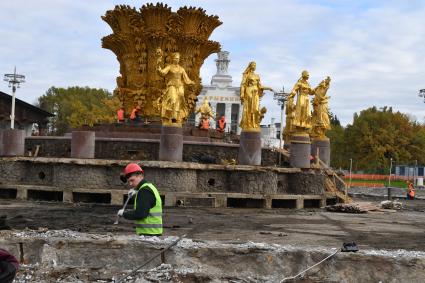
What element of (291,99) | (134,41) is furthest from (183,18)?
(291,99)

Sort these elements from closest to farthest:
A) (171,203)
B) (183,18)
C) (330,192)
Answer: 1. (171,203)
2. (330,192)
3. (183,18)

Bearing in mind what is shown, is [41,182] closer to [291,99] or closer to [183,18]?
[183,18]

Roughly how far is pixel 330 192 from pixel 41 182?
34.6ft

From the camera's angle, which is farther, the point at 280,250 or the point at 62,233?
the point at 62,233

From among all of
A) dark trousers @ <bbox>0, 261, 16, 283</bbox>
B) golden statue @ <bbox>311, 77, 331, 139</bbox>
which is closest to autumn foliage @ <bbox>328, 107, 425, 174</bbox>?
golden statue @ <bbox>311, 77, 331, 139</bbox>

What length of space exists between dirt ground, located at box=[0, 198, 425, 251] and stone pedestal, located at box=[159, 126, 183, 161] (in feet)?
7.72

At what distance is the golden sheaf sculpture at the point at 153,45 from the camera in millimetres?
25109

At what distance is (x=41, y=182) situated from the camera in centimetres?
1977

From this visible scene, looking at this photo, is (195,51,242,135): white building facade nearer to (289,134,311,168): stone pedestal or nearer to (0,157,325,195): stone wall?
(289,134,311,168): stone pedestal

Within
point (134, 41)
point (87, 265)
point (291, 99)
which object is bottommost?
point (87, 265)

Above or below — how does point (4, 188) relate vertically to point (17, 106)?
below

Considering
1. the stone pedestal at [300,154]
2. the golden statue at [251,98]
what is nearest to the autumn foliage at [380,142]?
the stone pedestal at [300,154]

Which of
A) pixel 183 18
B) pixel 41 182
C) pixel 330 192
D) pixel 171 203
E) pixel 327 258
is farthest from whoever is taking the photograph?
pixel 183 18

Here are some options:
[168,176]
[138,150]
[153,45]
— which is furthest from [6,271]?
[153,45]
